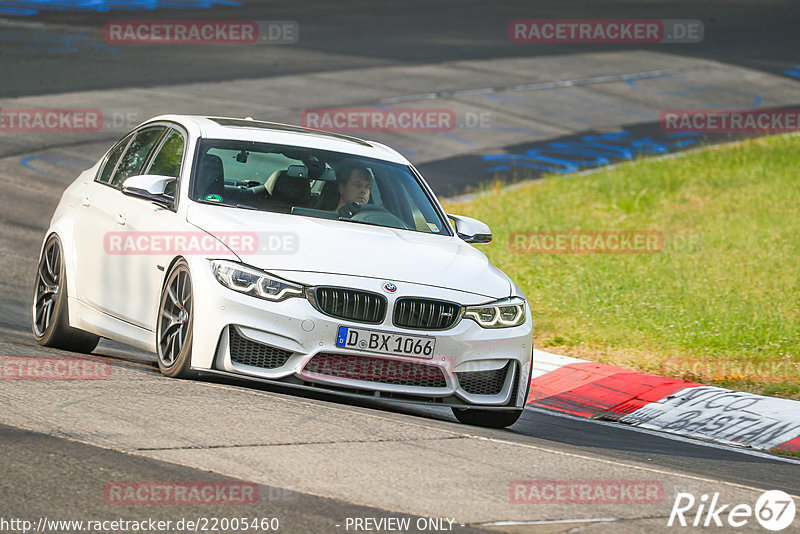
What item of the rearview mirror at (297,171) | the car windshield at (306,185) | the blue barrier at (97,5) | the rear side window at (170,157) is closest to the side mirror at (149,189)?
the car windshield at (306,185)

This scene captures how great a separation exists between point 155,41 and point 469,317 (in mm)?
24593

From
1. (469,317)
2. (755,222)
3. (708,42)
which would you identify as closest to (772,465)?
(469,317)

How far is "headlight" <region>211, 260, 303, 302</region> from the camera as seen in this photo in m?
6.96

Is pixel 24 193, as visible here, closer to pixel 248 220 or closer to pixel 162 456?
pixel 248 220

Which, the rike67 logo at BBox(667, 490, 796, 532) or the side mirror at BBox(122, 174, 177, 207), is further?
the side mirror at BBox(122, 174, 177, 207)

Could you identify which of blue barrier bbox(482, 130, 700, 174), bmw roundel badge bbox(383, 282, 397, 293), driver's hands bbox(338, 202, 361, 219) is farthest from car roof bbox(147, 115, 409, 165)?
blue barrier bbox(482, 130, 700, 174)

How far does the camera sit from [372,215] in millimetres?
8273

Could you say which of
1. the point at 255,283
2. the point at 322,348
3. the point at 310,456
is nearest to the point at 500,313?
the point at 322,348

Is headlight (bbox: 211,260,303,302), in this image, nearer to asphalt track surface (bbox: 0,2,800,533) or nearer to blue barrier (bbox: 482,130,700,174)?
asphalt track surface (bbox: 0,2,800,533)

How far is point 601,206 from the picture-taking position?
1855 centimetres

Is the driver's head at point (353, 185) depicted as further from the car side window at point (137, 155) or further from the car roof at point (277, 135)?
the car side window at point (137, 155)

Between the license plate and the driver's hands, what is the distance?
1356 millimetres

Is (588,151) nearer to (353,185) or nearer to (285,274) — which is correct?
(353,185)

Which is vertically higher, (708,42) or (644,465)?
(708,42)
